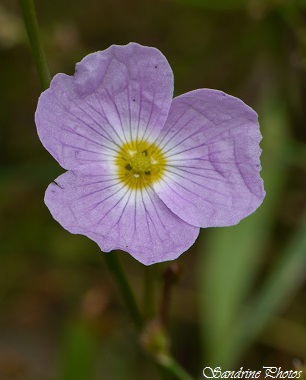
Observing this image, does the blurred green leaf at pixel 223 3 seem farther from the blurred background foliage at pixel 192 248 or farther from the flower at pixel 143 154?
the flower at pixel 143 154

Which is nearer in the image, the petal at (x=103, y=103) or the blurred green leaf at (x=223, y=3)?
the petal at (x=103, y=103)

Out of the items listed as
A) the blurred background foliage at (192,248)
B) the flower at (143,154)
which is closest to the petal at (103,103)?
the flower at (143,154)

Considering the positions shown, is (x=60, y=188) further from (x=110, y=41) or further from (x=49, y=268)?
(x=110, y=41)

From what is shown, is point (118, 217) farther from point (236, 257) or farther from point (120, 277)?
point (236, 257)

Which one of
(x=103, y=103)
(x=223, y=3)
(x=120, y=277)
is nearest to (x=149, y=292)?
(x=120, y=277)

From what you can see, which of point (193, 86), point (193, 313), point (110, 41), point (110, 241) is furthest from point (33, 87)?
point (110, 241)
